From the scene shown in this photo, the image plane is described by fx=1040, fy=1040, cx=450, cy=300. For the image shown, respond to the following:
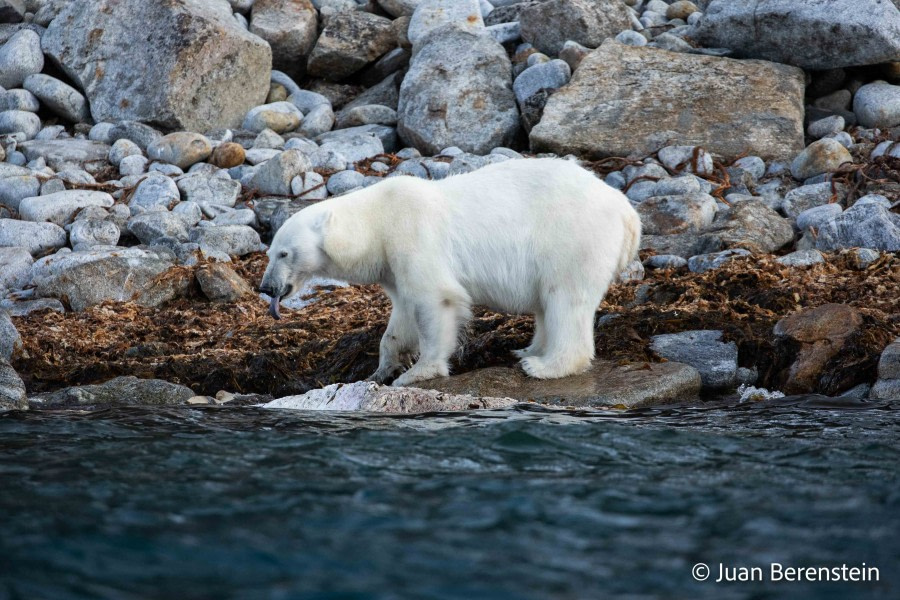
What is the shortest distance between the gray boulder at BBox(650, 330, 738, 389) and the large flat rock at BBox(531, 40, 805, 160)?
5291mm

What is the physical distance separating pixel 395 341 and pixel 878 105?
8097 mm

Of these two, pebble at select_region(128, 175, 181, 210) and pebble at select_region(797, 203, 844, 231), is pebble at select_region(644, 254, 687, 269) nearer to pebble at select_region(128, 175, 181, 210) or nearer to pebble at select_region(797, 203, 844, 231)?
pebble at select_region(797, 203, 844, 231)

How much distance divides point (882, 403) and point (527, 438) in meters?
2.35

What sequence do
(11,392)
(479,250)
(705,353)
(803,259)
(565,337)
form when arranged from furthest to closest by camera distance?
(803,259) → (705,353) → (479,250) → (565,337) → (11,392)

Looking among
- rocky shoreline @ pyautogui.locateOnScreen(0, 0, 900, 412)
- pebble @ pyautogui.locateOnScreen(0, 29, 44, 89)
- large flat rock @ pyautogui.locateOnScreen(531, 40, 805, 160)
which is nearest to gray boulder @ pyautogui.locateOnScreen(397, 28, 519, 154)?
rocky shoreline @ pyautogui.locateOnScreen(0, 0, 900, 412)

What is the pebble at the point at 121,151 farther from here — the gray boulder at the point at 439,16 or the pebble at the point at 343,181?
the gray boulder at the point at 439,16

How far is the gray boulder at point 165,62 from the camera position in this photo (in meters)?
13.7

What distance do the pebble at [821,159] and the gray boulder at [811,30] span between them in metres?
1.64

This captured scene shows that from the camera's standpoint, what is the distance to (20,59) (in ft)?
47.3

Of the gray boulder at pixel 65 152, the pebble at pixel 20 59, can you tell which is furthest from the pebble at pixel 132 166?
the pebble at pixel 20 59

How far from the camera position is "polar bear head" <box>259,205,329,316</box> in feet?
21.8

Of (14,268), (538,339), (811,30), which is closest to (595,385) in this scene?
(538,339)

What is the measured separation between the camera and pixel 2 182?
11.8 m

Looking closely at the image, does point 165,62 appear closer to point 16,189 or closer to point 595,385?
point 16,189
